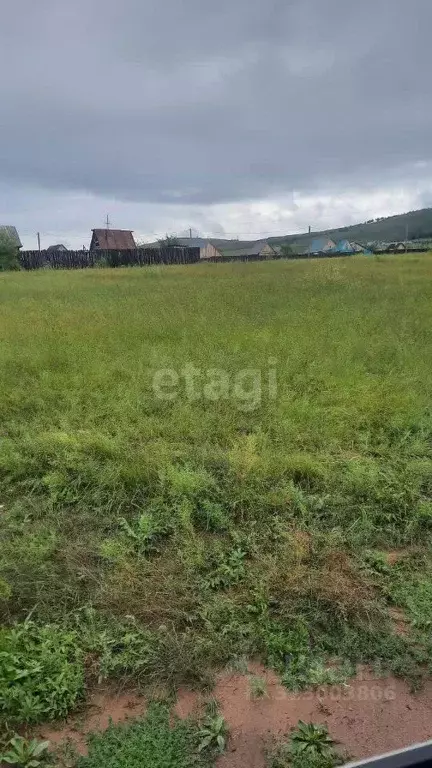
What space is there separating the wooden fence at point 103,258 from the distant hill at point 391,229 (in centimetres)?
981

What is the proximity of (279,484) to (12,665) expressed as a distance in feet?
4.93

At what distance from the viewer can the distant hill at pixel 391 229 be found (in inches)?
831

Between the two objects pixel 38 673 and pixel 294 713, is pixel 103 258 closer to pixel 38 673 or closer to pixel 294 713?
pixel 38 673

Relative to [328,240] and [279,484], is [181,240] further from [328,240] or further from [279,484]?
[279,484]

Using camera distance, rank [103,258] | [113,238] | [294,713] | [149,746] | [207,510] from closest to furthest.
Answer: [149,746] < [294,713] < [207,510] < [103,258] < [113,238]

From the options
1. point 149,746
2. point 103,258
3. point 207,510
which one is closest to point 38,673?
point 149,746

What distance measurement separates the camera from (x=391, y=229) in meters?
23.8

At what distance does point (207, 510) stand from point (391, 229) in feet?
80.5

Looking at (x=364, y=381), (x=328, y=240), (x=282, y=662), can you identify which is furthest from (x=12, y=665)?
(x=328, y=240)

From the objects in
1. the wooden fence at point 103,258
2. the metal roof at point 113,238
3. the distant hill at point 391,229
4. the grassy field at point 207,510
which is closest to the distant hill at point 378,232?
the distant hill at point 391,229

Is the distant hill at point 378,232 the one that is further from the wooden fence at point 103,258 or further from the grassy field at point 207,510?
the grassy field at point 207,510

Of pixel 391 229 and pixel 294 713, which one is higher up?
pixel 391 229

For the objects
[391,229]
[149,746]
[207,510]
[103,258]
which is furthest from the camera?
[391,229]

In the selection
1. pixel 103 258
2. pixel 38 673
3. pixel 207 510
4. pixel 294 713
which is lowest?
pixel 294 713
